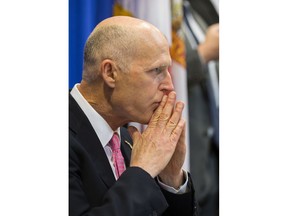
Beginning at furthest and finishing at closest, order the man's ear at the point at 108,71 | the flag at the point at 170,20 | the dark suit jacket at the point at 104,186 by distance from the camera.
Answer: the flag at the point at 170,20 < the man's ear at the point at 108,71 < the dark suit jacket at the point at 104,186

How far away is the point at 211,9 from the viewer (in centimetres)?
215

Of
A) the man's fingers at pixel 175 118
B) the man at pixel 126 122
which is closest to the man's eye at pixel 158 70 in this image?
the man at pixel 126 122

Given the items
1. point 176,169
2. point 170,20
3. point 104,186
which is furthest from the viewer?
point 170,20

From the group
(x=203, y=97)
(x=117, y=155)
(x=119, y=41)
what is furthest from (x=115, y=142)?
(x=203, y=97)

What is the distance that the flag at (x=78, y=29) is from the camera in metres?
1.75

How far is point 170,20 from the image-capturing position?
2.05 m

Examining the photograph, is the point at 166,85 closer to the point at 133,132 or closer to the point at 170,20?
the point at 133,132

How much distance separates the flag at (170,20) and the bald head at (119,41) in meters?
0.17

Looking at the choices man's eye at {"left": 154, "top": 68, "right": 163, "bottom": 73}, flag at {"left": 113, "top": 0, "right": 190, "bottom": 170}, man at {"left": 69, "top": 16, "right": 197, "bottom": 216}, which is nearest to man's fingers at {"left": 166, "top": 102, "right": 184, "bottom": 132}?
man at {"left": 69, "top": 16, "right": 197, "bottom": 216}

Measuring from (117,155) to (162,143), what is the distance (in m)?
0.16

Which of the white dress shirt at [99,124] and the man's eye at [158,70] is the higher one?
the man's eye at [158,70]

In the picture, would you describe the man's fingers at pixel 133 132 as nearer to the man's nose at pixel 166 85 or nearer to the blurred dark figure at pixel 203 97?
the man's nose at pixel 166 85
